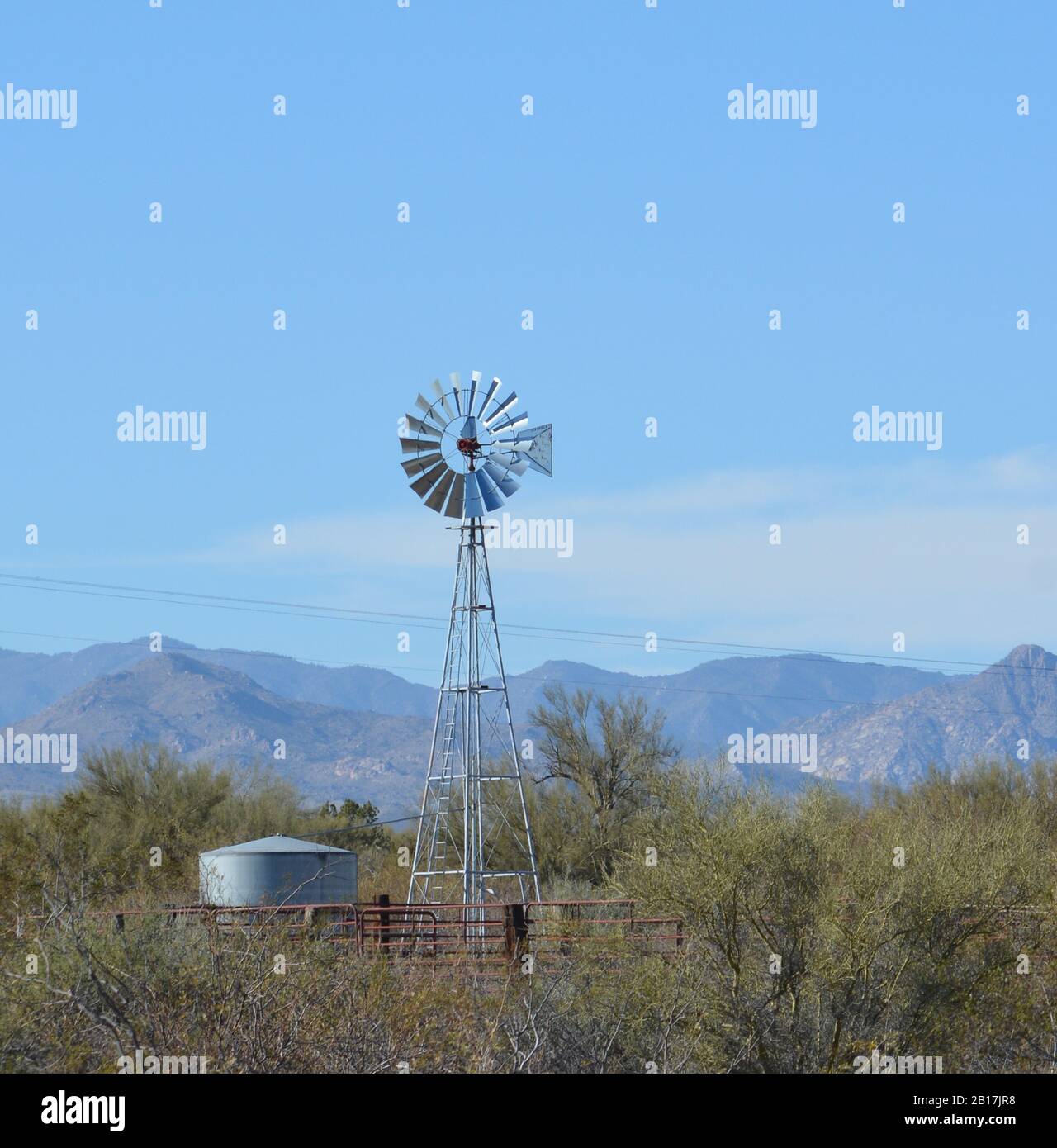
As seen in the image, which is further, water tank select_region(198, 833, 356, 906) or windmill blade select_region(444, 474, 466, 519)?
windmill blade select_region(444, 474, 466, 519)

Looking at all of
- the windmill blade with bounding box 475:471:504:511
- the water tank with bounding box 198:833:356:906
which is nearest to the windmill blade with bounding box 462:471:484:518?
the windmill blade with bounding box 475:471:504:511

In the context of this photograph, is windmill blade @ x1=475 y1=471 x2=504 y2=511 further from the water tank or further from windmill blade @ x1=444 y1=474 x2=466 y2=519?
the water tank

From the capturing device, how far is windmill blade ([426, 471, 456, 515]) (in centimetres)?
3650

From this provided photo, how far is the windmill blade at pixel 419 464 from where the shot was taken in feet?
120

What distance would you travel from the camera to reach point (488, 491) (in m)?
36.2

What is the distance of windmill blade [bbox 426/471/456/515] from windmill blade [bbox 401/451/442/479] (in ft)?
1.59

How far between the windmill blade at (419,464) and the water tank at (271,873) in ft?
30.3

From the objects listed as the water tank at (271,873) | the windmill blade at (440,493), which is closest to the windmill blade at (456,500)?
the windmill blade at (440,493)

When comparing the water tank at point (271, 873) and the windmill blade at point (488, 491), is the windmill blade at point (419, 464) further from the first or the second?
the water tank at point (271, 873)

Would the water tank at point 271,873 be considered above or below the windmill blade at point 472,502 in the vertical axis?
below

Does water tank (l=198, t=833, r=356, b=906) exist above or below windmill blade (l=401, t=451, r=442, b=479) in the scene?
below

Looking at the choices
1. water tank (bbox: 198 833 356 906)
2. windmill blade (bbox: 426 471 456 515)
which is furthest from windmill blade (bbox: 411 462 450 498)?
water tank (bbox: 198 833 356 906)
